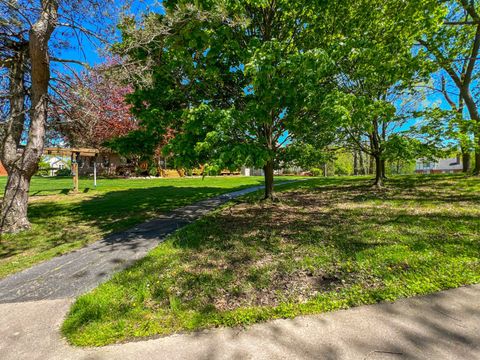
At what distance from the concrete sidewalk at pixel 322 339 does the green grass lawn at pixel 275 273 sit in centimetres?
14

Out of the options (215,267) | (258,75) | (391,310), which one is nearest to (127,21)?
(258,75)

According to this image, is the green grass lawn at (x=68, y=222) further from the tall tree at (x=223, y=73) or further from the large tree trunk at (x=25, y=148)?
the tall tree at (x=223, y=73)

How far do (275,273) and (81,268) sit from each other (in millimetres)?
3242

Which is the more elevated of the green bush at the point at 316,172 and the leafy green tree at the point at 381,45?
the leafy green tree at the point at 381,45

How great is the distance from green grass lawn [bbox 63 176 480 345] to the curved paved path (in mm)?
371

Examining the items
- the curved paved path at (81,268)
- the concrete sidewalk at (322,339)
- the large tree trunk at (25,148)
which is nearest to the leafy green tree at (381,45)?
the concrete sidewalk at (322,339)

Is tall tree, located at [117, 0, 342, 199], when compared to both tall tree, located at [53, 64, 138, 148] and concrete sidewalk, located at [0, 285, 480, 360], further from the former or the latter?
concrete sidewalk, located at [0, 285, 480, 360]

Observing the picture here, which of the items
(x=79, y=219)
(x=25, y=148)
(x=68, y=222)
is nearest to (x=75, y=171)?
(x=79, y=219)

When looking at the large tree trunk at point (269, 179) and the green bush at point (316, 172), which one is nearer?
the large tree trunk at point (269, 179)

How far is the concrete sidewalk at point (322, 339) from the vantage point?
1.96m

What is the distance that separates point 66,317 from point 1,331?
22.3 inches

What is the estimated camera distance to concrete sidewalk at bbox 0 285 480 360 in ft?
6.43

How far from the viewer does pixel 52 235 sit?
18.3 ft

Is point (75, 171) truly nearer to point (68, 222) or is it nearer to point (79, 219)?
point (79, 219)
